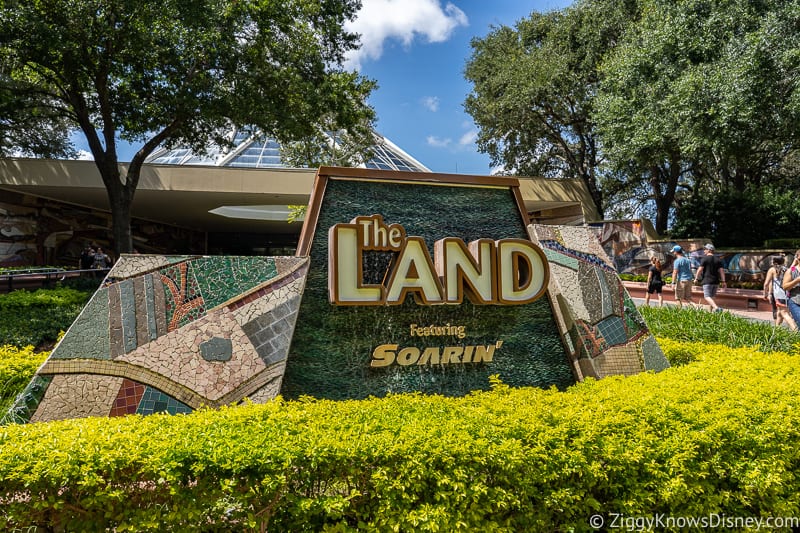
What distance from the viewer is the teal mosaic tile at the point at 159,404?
3584 millimetres

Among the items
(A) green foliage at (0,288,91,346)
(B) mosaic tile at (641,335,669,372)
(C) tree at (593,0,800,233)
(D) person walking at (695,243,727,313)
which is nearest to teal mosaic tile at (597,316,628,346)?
(B) mosaic tile at (641,335,669,372)

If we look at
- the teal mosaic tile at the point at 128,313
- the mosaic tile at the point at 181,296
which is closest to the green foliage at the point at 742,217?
the mosaic tile at the point at 181,296

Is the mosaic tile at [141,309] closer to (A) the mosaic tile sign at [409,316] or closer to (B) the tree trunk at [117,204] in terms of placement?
(A) the mosaic tile sign at [409,316]

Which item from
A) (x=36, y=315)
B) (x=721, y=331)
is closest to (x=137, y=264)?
(x=36, y=315)

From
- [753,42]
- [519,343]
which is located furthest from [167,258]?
[753,42]

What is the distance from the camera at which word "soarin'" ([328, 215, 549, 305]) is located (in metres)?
4.20

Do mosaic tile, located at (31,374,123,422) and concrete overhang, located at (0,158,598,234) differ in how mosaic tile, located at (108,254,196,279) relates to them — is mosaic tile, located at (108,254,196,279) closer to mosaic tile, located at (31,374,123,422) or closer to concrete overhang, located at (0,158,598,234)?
mosaic tile, located at (31,374,123,422)

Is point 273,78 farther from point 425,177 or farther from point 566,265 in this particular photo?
Result: point 566,265

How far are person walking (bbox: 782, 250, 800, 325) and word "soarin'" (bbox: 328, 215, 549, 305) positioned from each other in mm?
5601

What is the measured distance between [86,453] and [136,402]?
1266 millimetres

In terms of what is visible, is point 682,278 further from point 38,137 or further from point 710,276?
point 38,137

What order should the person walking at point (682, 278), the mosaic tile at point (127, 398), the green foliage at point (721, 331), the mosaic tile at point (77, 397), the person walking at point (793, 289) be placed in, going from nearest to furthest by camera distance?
the mosaic tile at point (77, 397)
the mosaic tile at point (127, 398)
the green foliage at point (721, 331)
the person walking at point (793, 289)
the person walking at point (682, 278)

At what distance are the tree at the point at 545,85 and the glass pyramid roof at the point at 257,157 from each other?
5.16 m

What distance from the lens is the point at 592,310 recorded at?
4.79m
